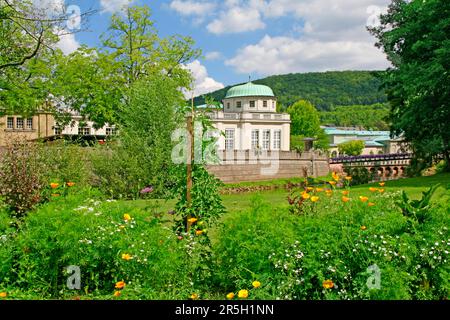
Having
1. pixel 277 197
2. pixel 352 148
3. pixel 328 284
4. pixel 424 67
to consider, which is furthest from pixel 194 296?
pixel 352 148

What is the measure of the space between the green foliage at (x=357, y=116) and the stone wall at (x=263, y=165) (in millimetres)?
69946

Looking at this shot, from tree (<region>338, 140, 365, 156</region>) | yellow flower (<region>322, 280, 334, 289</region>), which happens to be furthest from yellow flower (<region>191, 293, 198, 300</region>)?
tree (<region>338, 140, 365, 156</region>)

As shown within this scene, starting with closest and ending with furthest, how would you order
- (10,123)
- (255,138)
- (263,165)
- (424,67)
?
(424,67) < (263,165) < (10,123) < (255,138)

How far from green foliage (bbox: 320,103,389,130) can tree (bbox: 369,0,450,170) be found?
86.8 m

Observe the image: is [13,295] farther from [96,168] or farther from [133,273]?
[96,168]

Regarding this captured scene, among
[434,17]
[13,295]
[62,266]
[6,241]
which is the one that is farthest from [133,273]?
[434,17]

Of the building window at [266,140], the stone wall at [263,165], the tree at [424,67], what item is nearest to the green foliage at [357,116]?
the building window at [266,140]

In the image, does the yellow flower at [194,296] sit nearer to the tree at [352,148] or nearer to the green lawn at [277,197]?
the green lawn at [277,197]

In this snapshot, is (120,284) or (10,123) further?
(10,123)

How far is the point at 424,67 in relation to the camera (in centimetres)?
2089

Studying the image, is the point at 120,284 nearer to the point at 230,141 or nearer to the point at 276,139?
the point at 230,141

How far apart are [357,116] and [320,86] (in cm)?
3526

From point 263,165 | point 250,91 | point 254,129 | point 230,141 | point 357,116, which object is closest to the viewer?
point 263,165

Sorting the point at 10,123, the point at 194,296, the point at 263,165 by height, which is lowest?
the point at 194,296
